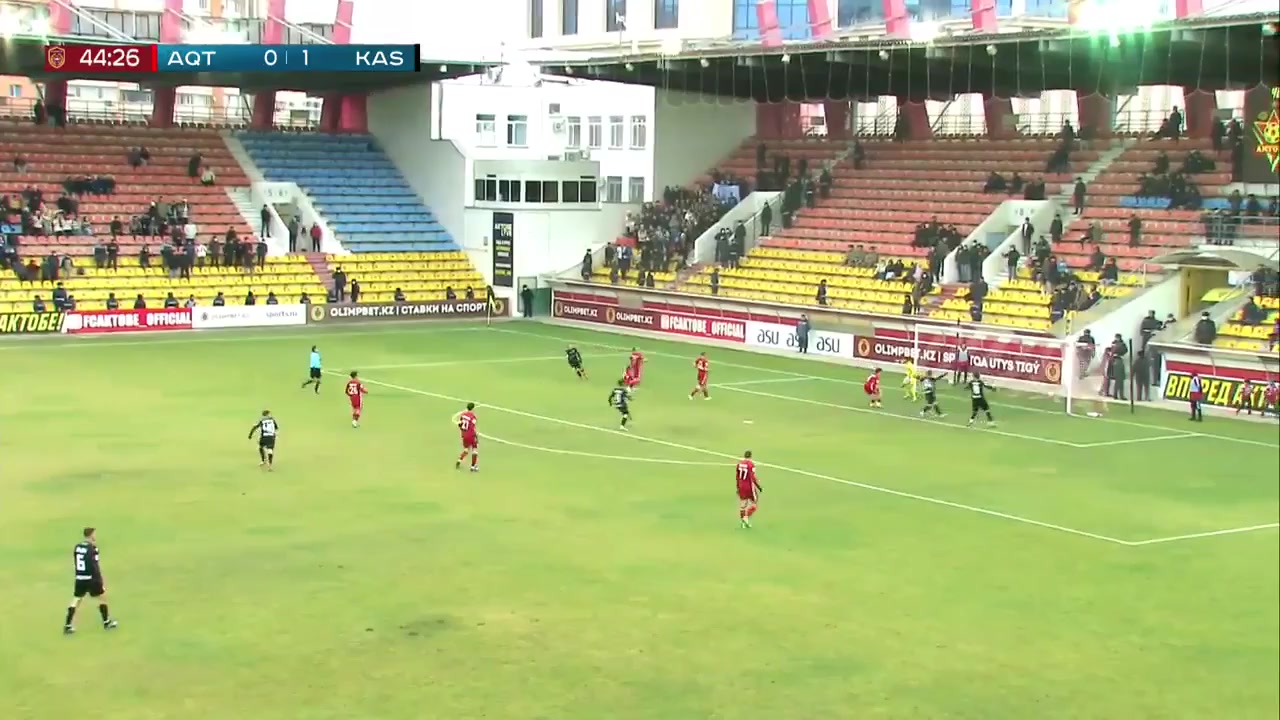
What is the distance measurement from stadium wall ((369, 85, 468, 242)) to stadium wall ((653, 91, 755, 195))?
27.3 ft

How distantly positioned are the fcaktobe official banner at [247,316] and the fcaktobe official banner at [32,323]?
4.71 metres

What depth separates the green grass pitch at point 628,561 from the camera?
16.9m

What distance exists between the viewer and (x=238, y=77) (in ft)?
186

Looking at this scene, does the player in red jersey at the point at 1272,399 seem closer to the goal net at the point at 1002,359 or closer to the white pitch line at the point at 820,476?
the goal net at the point at 1002,359

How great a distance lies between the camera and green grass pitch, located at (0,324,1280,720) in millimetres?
16859

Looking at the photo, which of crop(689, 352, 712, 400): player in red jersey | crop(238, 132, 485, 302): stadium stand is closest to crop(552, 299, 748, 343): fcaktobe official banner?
crop(238, 132, 485, 302): stadium stand

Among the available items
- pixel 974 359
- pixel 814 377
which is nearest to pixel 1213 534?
pixel 974 359

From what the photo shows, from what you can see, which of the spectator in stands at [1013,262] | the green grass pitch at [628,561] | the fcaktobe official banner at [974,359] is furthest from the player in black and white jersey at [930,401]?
the spectator in stands at [1013,262]

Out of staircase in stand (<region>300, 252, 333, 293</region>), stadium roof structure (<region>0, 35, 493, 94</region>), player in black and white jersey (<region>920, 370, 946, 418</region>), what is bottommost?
player in black and white jersey (<region>920, 370, 946, 418</region>)

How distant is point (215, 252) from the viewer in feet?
192

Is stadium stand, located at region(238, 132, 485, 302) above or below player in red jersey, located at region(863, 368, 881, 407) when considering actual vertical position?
above

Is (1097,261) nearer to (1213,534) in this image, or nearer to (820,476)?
→ (820,476)

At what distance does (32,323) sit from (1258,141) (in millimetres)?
38293

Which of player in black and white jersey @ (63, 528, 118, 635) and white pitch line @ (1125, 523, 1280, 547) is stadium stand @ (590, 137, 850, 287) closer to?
white pitch line @ (1125, 523, 1280, 547)
